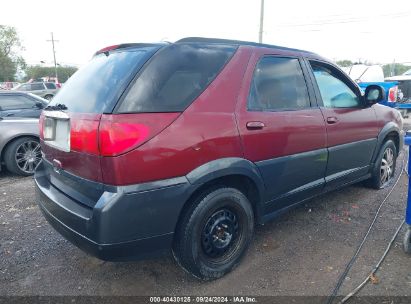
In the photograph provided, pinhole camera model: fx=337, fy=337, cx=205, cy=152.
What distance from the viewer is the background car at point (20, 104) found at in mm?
7633

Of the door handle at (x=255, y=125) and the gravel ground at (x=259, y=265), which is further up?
the door handle at (x=255, y=125)

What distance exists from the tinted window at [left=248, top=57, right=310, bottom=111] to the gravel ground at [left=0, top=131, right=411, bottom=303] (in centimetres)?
133

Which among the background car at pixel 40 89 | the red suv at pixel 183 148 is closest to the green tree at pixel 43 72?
the background car at pixel 40 89

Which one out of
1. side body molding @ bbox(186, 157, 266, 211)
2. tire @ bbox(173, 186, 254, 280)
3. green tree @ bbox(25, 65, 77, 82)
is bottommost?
green tree @ bbox(25, 65, 77, 82)

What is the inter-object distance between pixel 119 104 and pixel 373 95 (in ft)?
10.4

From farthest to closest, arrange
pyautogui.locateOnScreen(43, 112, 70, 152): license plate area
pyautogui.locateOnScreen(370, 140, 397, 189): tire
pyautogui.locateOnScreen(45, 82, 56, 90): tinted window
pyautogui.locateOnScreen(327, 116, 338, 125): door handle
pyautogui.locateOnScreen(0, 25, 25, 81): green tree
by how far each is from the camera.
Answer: pyautogui.locateOnScreen(0, 25, 25, 81): green tree
pyautogui.locateOnScreen(45, 82, 56, 90): tinted window
pyautogui.locateOnScreen(370, 140, 397, 189): tire
pyautogui.locateOnScreen(327, 116, 338, 125): door handle
pyautogui.locateOnScreen(43, 112, 70, 152): license plate area

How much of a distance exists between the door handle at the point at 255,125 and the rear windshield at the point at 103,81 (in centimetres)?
90

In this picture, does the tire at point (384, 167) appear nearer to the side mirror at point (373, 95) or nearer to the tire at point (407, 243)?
the side mirror at point (373, 95)

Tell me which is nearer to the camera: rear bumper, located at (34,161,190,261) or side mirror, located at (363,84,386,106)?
rear bumper, located at (34,161,190,261)

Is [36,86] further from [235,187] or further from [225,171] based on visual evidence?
[225,171]

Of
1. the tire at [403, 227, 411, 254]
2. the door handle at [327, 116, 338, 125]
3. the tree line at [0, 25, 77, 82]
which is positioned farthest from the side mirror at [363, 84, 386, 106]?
the tree line at [0, 25, 77, 82]

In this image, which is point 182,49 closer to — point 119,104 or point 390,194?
point 119,104

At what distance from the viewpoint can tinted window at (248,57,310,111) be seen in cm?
281

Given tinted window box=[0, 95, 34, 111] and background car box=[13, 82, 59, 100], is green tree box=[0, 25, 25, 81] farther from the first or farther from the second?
tinted window box=[0, 95, 34, 111]
